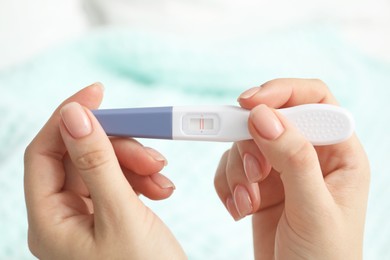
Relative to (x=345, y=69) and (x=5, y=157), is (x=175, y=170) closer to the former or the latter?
(x=5, y=157)

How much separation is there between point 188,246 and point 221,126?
0.35 metres

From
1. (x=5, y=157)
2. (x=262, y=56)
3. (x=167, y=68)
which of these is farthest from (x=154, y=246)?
(x=262, y=56)

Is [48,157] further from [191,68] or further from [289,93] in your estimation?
[191,68]

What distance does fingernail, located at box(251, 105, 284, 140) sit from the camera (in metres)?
0.58

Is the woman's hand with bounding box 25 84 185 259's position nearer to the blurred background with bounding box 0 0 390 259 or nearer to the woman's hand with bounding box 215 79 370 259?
the woman's hand with bounding box 215 79 370 259

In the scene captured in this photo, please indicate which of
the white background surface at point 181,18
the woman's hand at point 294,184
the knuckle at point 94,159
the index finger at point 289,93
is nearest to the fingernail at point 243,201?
the woman's hand at point 294,184

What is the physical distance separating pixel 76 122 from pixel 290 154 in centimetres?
22

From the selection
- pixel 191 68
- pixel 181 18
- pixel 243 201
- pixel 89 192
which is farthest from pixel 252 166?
pixel 181 18

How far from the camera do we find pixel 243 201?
0.79 meters

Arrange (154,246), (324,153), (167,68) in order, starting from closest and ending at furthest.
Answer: (154,246), (324,153), (167,68)

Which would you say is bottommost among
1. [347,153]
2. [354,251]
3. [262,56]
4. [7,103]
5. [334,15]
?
[354,251]

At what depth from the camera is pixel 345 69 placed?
145 centimetres

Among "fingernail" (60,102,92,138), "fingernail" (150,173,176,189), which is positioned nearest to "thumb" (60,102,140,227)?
"fingernail" (60,102,92,138)

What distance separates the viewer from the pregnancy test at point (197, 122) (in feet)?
2.16
